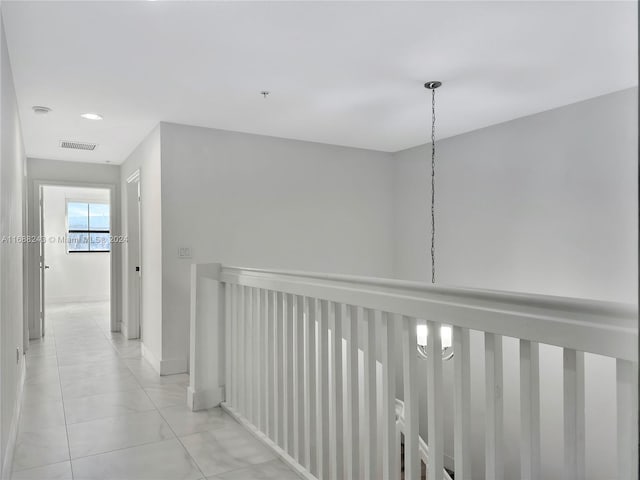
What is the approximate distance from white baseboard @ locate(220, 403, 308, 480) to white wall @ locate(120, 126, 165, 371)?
141cm

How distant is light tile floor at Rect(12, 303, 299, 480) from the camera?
2.33 m

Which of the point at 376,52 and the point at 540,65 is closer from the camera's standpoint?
the point at 376,52

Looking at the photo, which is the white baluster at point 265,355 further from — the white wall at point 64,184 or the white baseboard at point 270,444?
the white wall at point 64,184

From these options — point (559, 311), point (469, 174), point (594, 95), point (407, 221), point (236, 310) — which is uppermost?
point (594, 95)

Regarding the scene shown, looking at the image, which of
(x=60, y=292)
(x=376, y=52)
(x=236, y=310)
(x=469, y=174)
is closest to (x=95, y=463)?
(x=236, y=310)

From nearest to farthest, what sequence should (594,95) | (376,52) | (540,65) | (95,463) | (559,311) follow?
(559,311), (95,463), (376,52), (540,65), (594,95)

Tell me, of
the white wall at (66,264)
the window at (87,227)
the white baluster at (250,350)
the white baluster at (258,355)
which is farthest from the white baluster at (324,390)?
the window at (87,227)

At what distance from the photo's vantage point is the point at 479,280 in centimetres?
446

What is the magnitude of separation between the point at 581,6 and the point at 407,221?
3.30m

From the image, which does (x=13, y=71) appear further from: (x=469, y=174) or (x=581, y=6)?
(x=469, y=174)

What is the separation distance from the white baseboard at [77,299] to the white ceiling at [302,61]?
580cm

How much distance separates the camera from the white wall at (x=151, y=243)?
4172 mm

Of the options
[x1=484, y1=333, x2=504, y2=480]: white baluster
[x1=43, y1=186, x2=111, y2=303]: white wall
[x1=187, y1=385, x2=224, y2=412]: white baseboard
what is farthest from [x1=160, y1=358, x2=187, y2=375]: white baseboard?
[x1=43, y1=186, x2=111, y2=303]: white wall

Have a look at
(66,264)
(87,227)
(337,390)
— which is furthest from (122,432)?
(87,227)
